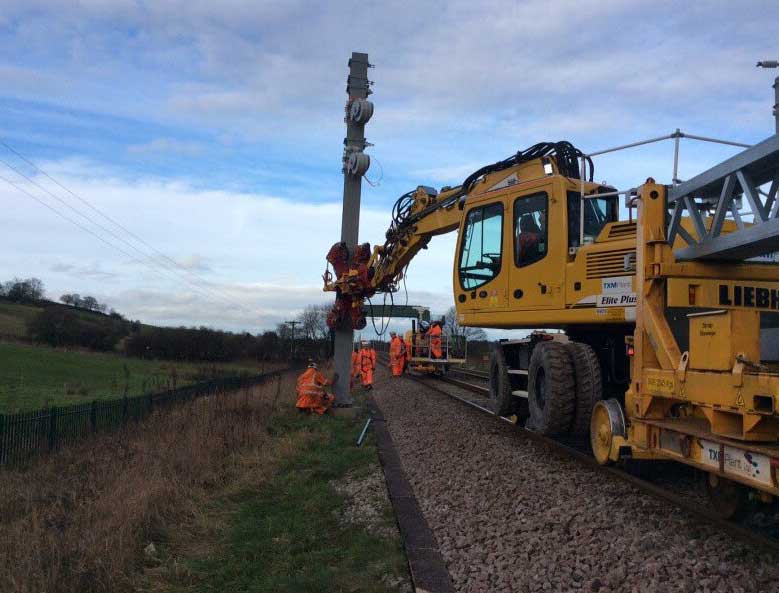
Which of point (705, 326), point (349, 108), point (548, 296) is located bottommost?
point (705, 326)

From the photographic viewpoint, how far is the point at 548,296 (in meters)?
9.23

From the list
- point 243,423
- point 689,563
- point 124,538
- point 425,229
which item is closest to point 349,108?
point 425,229

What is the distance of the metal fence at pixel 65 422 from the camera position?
11.4 meters

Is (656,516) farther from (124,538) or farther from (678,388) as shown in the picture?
(124,538)

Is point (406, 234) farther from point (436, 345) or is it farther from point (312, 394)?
point (436, 345)

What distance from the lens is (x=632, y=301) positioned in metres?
7.81

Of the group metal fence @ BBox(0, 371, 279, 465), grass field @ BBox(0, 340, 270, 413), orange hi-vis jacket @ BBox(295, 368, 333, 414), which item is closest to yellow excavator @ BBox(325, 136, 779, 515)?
orange hi-vis jacket @ BBox(295, 368, 333, 414)

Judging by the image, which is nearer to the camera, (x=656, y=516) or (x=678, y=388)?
(x=678, y=388)

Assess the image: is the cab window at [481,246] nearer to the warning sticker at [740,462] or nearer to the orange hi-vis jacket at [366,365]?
the warning sticker at [740,462]

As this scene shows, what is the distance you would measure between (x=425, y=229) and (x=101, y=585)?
9.08 meters

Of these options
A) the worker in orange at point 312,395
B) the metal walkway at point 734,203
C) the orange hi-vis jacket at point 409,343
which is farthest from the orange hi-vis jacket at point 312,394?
the orange hi-vis jacket at point 409,343

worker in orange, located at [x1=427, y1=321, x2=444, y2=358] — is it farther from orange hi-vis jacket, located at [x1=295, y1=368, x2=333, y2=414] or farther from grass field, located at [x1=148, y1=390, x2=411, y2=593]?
grass field, located at [x1=148, y1=390, x2=411, y2=593]

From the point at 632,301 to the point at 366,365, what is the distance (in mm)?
17435

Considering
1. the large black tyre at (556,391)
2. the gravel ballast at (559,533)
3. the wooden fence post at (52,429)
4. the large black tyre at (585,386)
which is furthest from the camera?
the wooden fence post at (52,429)
